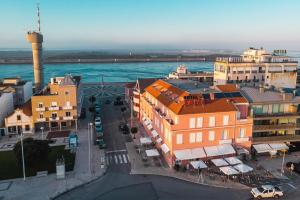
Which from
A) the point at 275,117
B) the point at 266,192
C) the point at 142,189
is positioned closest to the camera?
the point at 266,192

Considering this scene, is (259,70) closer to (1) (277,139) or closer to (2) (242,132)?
(1) (277,139)

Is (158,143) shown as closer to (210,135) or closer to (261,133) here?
(210,135)

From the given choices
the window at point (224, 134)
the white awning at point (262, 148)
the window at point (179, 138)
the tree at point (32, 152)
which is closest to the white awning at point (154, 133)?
the window at point (179, 138)

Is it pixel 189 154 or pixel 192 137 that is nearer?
pixel 189 154

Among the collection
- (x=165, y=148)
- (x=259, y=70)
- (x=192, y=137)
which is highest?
(x=259, y=70)

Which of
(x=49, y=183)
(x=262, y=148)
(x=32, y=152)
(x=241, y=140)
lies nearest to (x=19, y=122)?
(x=32, y=152)

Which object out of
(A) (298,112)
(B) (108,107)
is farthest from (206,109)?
(B) (108,107)

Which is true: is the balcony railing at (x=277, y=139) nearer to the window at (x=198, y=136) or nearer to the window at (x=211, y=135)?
the window at (x=211, y=135)

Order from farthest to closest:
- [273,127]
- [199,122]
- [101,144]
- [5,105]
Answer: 1. [5,105]
2. [101,144]
3. [273,127]
4. [199,122]
